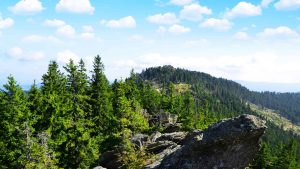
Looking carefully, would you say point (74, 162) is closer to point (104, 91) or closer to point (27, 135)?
point (27, 135)

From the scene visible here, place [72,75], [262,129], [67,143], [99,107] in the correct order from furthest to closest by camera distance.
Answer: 1. [99,107]
2. [72,75]
3. [67,143]
4. [262,129]

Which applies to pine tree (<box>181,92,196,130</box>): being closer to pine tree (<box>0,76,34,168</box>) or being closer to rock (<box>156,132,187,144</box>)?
rock (<box>156,132,187,144</box>)

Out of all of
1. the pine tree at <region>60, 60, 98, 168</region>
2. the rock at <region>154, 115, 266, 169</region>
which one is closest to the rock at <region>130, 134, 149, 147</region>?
the pine tree at <region>60, 60, 98, 168</region>

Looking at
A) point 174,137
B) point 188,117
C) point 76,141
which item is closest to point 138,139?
point 174,137

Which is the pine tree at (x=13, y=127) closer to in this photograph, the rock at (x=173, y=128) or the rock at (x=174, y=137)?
the rock at (x=174, y=137)

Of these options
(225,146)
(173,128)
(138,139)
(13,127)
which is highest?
(225,146)

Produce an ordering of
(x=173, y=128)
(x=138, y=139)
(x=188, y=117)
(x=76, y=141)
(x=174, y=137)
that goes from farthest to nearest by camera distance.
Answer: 1. (x=188, y=117)
2. (x=173, y=128)
3. (x=138, y=139)
4. (x=174, y=137)
5. (x=76, y=141)

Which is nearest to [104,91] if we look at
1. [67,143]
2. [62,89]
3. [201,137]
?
[62,89]

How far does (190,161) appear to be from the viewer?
21453 millimetres

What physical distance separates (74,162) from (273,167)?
61.0 meters

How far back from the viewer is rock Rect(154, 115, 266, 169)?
20.3 meters

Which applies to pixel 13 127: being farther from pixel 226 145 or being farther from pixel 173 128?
pixel 173 128

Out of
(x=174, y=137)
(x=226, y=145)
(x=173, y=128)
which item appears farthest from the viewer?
(x=173, y=128)

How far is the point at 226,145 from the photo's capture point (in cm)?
2081
